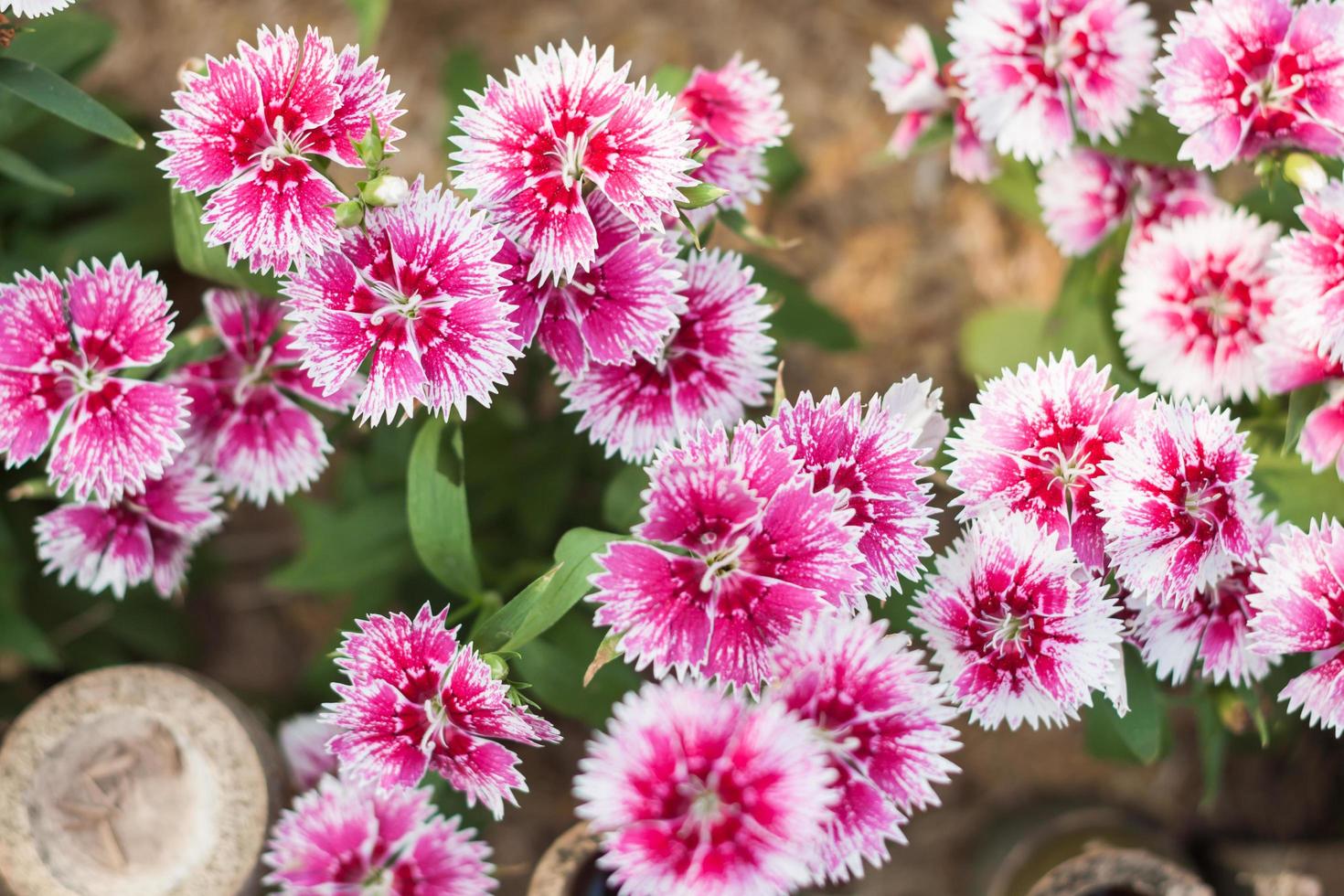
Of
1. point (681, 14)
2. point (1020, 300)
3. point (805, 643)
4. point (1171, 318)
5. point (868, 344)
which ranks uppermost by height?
point (681, 14)

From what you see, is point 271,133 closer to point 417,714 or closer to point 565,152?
point 565,152

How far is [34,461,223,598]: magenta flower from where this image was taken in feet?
4.79

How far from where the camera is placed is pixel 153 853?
1678mm

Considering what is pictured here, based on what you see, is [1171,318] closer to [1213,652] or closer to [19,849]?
[1213,652]

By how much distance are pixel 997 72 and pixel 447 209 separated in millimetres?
781

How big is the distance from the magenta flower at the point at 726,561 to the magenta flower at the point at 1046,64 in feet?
2.12

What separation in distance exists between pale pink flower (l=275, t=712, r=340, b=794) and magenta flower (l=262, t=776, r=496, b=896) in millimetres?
253

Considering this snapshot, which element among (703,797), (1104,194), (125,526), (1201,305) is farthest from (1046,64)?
(125,526)

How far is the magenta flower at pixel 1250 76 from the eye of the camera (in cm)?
134

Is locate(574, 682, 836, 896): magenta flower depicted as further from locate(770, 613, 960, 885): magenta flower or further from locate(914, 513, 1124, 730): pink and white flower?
locate(914, 513, 1124, 730): pink and white flower

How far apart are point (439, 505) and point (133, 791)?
0.79 meters

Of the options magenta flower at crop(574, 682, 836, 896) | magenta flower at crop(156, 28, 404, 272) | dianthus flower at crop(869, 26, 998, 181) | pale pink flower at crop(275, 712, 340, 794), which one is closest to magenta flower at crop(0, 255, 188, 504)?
magenta flower at crop(156, 28, 404, 272)

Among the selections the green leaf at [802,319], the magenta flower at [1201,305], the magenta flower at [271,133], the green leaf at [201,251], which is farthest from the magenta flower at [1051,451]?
the green leaf at [201,251]

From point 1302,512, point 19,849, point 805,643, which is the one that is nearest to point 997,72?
point 1302,512
